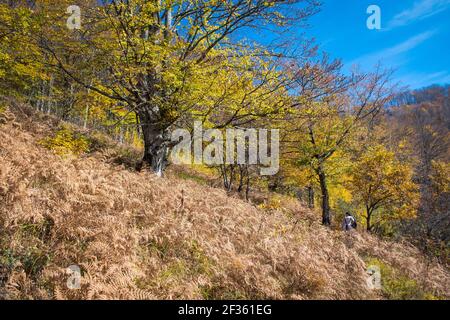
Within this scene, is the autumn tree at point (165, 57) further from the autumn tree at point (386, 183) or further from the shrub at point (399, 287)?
the autumn tree at point (386, 183)

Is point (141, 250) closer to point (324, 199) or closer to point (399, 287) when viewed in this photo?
point (399, 287)

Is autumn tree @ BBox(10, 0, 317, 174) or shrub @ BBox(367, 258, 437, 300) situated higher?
autumn tree @ BBox(10, 0, 317, 174)

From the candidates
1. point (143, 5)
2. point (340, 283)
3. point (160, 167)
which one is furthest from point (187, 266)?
point (143, 5)

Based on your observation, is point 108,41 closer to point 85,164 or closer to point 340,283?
point 85,164

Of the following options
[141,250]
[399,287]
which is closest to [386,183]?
[399,287]

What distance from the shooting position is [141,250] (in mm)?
5000

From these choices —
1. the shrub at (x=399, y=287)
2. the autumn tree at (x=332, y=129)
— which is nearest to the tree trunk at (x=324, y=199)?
the autumn tree at (x=332, y=129)

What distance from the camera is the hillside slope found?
418 centimetres

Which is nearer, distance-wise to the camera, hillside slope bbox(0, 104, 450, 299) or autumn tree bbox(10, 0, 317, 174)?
hillside slope bbox(0, 104, 450, 299)

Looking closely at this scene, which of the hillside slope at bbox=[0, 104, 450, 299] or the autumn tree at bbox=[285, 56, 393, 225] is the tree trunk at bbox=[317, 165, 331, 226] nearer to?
the autumn tree at bbox=[285, 56, 393, 225]

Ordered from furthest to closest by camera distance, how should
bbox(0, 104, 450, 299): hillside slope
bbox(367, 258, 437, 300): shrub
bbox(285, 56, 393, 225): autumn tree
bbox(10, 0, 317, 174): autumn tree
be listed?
bbox(285, 56, 393, 225): autumn tree
bbox(10, 0, 317, 174): autumn tree
bbox(367, 258, 437, 300): shrub
bbox(0, 104, 450, 299): hillside slope

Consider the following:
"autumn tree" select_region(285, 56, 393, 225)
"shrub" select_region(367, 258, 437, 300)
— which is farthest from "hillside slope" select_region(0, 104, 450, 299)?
"autumn tree" select_region(285, 56, 393, 225)

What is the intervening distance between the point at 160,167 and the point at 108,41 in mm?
4540

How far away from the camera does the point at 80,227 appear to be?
4805 millimetres
